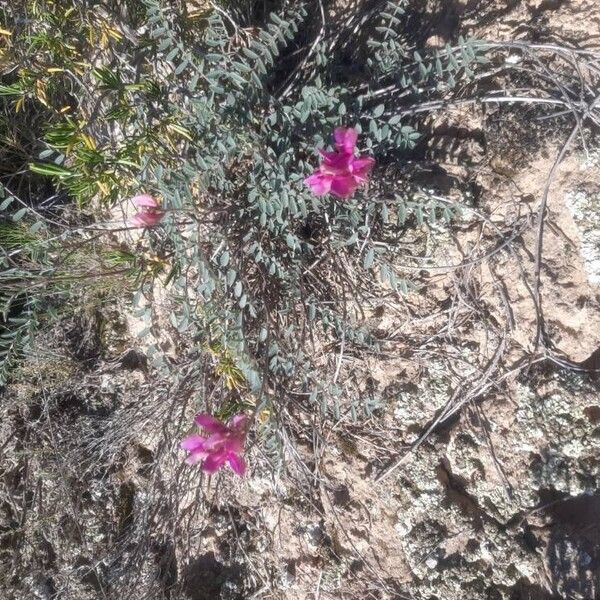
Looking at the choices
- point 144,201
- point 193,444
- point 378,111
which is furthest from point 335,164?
point 193,444

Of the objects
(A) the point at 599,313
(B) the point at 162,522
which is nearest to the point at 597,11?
(A) the point at 599,313

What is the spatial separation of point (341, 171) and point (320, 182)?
0.07 m

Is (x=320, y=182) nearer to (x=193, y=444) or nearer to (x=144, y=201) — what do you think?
(x=144, y=201)

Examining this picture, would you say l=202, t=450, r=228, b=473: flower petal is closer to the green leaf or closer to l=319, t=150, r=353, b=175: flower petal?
l=319, t=150, r=353, b=175: flower petal

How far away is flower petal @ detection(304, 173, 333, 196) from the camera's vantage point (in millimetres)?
1879

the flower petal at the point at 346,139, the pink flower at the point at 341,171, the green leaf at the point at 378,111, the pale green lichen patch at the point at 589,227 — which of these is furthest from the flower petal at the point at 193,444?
the pale green lichen patch at the point at 589,227

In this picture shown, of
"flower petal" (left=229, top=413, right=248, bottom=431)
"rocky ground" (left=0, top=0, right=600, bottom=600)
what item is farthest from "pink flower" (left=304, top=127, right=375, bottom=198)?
→ "flower petal" (left=229, top=413, right=248, bottom=431)

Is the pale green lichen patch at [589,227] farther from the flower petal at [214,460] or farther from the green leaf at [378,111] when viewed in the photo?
the flower petal at [214,460]

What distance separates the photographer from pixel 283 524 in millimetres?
2535

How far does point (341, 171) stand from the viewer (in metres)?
1.86

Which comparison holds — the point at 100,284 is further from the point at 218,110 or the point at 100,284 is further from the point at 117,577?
the point at 117,577

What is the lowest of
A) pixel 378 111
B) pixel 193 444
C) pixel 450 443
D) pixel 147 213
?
pixel 193 444

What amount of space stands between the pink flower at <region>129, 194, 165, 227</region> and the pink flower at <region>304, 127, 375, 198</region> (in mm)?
485

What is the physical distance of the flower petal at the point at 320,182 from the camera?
1879mm
